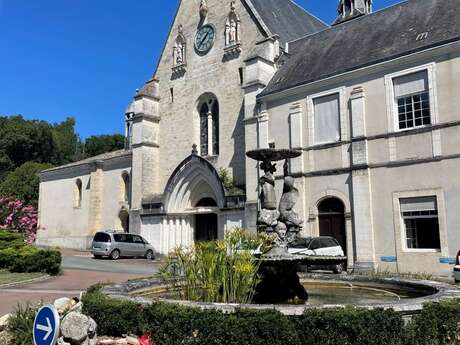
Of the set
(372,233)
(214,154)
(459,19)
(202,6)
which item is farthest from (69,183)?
(459,19)

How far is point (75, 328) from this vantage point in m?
5.32

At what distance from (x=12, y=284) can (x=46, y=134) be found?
5292 centimetres

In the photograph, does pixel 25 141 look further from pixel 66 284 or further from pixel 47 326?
pixel 47 326

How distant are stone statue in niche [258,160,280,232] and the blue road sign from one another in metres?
4.91

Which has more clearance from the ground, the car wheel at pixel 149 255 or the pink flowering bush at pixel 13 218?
the pink flowering bush at pixel 13 218

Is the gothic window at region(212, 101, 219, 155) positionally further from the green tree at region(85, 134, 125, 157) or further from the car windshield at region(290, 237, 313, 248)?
the green tree at region(85, 134, 125, 157)

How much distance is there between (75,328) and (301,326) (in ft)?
8.77

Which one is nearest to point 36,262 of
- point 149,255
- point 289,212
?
point 149,255

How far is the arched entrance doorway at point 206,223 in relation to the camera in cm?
2684

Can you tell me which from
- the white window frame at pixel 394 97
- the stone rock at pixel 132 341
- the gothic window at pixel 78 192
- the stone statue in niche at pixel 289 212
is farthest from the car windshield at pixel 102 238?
the stone rock at pixel 132 341

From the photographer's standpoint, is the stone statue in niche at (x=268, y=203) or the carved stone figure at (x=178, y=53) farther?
the carved stone figure at (x=178, y=53)

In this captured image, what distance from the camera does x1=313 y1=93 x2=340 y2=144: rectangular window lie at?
2019 cm

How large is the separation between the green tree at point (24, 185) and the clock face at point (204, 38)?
25.0 metres

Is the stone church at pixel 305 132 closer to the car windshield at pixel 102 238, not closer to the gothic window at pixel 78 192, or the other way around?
the gothic window at pixel 78 192
